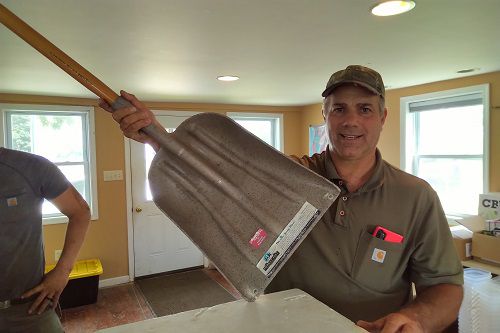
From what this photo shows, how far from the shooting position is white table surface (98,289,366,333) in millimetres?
615

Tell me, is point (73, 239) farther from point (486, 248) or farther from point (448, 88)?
point (448, 88)

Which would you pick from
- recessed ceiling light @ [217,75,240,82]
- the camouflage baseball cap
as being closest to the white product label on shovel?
the camouflage baseball cap

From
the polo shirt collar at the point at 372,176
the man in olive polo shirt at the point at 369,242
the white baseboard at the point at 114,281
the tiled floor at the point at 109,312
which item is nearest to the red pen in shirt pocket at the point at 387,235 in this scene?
the man in olive polo shirt at the point at 369,242

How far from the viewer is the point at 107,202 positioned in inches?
153

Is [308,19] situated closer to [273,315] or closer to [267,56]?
[267,56]

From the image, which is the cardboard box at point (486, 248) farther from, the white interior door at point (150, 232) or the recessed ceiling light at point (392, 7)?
the white interior door at point (150, 232)

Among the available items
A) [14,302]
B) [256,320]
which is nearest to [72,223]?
[14,302]

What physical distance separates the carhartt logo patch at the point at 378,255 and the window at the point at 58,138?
3485 millimetres

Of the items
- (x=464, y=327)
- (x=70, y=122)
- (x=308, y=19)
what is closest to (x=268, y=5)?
(x=308, y=19)

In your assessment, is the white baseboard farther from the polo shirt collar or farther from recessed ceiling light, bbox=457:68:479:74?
recessed ceiling light, bbox=457:68:479:74

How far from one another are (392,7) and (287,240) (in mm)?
1101

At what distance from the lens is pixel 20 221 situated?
1.40 metres

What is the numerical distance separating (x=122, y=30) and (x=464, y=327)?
9.29ft

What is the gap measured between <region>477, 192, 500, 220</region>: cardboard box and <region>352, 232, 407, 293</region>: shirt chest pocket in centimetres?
211
